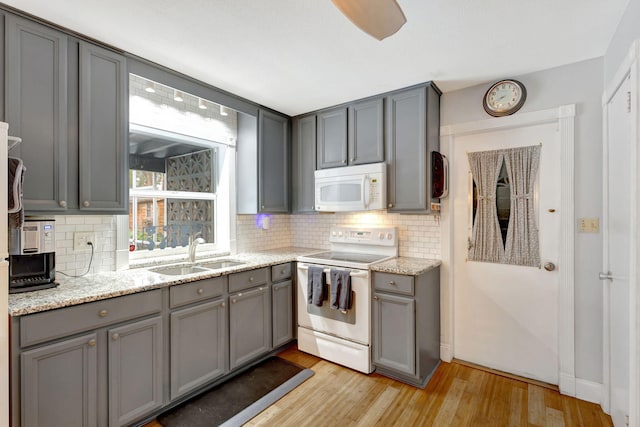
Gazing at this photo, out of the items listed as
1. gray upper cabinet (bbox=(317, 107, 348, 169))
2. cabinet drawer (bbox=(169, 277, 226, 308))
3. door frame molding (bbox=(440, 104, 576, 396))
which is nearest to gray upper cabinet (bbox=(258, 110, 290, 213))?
gray upper cabinet (bbox=(317, 107, 348, 169))

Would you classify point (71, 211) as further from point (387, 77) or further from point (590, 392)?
point (590, 392)

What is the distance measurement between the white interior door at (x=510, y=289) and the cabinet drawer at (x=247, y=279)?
175 centimetres

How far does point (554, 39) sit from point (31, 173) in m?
3.25

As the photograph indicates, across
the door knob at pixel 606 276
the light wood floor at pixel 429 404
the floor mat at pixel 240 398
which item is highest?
the door knob at pixel 606 276

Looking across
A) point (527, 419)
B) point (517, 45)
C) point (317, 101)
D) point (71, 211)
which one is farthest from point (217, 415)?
point (517, 45)

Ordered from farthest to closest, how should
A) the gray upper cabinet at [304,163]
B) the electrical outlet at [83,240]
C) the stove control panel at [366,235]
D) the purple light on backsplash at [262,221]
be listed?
1. the purple light on backsplash at [262,221]
2. the gray upper cabinet at [304,163]
3. the stove control panel at [366,235]
4. the electrical outlet at [83,240]

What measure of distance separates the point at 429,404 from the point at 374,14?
2.44 metres

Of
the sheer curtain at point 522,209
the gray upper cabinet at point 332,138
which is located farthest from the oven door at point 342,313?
the sheer curtain at point 522,209

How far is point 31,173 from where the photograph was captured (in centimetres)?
175

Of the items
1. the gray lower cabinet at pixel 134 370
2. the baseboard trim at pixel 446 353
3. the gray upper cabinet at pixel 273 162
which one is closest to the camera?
the gray lower cabinet at pixel 134 370

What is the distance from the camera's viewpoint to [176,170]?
3.03 metres

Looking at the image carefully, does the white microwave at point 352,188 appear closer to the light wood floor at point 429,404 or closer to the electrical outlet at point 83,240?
the light wood floor at point 429,404

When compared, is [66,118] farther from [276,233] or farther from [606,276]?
[606,276]

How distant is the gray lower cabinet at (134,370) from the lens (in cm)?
181
